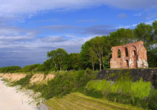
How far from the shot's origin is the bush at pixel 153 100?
37.1ft

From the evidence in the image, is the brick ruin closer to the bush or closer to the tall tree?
the bush

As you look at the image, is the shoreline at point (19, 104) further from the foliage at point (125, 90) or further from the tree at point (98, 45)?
the tree at point (98, 45)

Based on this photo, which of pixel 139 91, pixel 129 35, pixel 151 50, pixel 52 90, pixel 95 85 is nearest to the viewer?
pixel 139 91

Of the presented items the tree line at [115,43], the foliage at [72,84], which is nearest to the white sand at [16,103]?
the foliage at [72,84]

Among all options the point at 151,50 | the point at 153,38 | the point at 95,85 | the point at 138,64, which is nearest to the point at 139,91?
the point at 95,85

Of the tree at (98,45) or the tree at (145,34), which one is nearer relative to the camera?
the tree at (145,34)

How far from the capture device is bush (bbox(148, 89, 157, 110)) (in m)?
11.3

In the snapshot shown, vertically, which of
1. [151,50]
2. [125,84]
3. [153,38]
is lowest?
[125,84]

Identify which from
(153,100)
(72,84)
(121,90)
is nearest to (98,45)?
(72,84)

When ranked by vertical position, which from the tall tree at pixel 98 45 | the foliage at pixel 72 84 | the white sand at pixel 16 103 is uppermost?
the tall tree at pixel 98 45

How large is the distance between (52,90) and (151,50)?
2763 centimetres

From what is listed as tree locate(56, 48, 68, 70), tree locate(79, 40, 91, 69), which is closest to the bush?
tree locate(79, 40, 91, 69)

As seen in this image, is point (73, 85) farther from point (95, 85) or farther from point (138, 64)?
point (138, 64)

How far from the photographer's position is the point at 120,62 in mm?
27234
